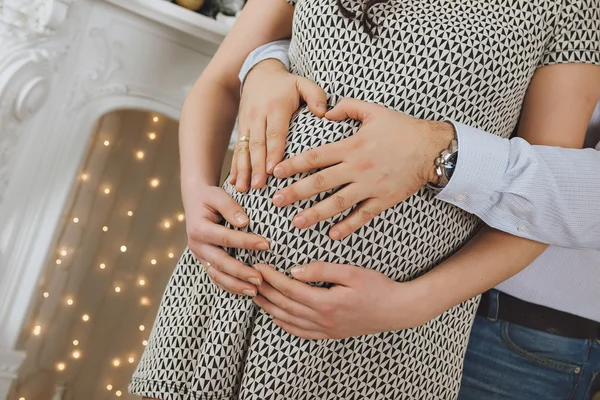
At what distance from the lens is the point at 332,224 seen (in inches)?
32.3

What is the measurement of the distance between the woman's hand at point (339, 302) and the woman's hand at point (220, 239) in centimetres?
3

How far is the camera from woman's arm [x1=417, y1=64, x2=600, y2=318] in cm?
87

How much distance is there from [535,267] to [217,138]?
0.65 metres

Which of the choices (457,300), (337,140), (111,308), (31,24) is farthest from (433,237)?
(111,308)

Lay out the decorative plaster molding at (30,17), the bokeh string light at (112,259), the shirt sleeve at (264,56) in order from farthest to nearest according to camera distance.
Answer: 1. the bokeh string light at (112,259)
2. the decorative plaster molding at (30,17)
3. the shirt sleeve at (264,56)

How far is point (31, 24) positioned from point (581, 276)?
1.33 m

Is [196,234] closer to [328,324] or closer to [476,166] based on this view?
[328,324]

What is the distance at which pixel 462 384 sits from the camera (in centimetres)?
122

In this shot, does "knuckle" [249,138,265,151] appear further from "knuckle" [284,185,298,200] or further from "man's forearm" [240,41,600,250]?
"man's forearm" [240,41,600,250]

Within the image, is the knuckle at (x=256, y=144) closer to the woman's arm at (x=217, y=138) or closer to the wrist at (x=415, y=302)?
the woman's arm at (x=217, y=138)

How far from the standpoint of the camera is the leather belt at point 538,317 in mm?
1112

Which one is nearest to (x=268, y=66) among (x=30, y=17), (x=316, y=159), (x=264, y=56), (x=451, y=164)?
(x=264, y=56)

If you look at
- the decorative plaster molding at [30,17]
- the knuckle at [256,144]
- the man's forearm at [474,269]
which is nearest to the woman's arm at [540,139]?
the man's forearm at [474,269]

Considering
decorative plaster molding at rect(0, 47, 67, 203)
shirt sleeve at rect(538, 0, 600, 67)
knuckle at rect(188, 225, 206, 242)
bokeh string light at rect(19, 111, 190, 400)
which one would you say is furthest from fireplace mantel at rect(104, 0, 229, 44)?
shirt sleeve at rect(538, 0, 600, 67)
